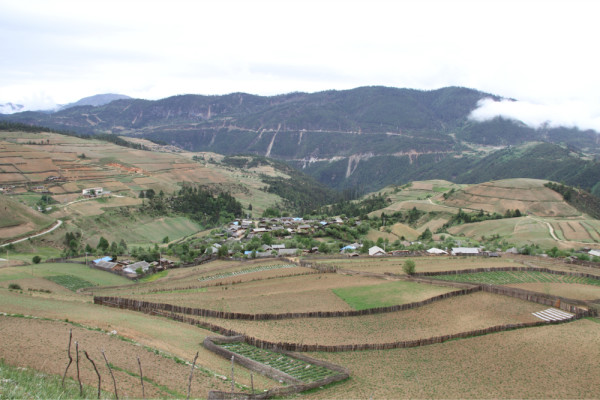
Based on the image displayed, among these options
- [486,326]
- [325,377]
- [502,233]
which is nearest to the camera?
[325,377]

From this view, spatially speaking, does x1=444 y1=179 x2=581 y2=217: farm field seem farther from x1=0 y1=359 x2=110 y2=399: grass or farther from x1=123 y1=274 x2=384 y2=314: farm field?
x1=0 y1=359 x2=110 y2=399: grass

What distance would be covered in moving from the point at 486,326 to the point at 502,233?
2813 inches

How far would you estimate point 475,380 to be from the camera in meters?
29.9

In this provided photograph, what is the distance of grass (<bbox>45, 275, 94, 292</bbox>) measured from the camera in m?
54.8

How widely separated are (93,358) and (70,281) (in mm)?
35108

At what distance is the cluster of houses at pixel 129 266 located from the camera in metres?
65.6

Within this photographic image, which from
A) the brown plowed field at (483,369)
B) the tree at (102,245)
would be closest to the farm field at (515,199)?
the brown plowed field at (483,369)

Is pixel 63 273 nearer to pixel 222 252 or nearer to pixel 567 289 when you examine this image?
pixel 222 252

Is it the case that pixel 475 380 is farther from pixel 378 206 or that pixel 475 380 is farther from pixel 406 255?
pixel 378 206

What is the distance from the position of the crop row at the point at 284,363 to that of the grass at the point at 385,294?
14.7 meters

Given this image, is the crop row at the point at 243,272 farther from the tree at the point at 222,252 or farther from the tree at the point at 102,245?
the tree at the point at 102,245

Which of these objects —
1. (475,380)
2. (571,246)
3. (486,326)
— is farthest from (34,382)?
(571,246)

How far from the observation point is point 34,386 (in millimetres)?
19312

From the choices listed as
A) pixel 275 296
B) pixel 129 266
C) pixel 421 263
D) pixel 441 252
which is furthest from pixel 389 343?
pixel 441 252
